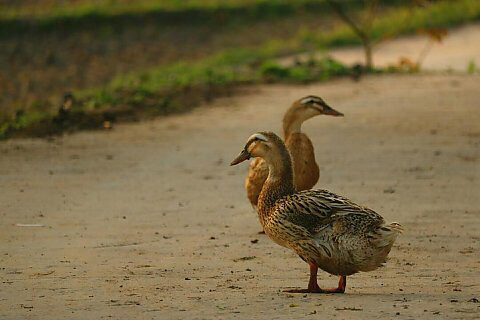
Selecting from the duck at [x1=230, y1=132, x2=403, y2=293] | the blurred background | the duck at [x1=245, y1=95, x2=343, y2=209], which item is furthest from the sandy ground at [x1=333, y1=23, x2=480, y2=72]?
the duck at [x1=230, y1=132, x2=403, y2=293]

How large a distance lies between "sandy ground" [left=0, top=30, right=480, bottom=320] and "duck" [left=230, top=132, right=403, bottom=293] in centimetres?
23

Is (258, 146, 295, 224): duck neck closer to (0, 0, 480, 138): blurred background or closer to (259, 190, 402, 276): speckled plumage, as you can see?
(259, 190, 402, 276): speckled plumage

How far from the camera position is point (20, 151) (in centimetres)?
1367

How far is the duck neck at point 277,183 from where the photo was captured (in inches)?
341

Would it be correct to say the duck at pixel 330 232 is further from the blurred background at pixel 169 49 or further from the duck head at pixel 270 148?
the blurred background at pixel 169 49

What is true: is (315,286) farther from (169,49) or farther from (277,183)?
(169,49)

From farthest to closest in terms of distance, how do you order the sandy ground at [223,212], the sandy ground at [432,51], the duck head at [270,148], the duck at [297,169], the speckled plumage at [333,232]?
the sandy ground at [432,51], the duck at [297,169], the duck head at [270,148], the speckled plumage at [333,232], the sandy ground at [223,212]

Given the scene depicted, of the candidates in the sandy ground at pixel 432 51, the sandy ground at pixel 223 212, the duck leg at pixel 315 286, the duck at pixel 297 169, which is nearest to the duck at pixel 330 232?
the duck leg at pixel 315 286

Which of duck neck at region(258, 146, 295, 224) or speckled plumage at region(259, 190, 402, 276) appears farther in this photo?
duck neck at region(258, 146, 295, 224)

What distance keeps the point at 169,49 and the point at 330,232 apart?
1632 cm

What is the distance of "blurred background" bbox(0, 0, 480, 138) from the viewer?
16500 mm

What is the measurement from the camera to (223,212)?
11.1m

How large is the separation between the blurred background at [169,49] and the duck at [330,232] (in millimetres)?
6841

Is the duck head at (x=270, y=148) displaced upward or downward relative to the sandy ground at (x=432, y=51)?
downward
